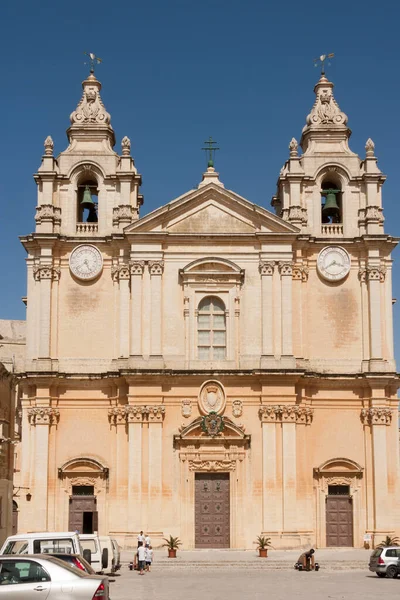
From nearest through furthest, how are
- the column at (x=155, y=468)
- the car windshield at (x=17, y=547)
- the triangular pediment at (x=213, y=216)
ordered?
the car windshield at (x=17, y=547) < the column at (x=155, y=468) < the triangular pediment at (x=213, y=216)

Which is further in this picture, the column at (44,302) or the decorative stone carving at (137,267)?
the decorative stone carving at (137,267)

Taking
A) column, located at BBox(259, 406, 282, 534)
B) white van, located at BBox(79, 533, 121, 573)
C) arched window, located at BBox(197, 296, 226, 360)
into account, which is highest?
arched window, located at BBox(197, 296, 226, 360)

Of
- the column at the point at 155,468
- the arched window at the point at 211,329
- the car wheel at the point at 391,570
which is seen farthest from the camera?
the arched window at the point at 211,329

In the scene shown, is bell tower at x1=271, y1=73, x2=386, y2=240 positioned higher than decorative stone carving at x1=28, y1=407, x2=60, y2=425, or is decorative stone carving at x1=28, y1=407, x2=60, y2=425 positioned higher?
bell tower at x1=271, y1=73, x2=386, y2=240

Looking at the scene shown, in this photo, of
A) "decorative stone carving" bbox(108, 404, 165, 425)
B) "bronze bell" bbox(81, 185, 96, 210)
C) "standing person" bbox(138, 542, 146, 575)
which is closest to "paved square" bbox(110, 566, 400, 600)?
"standing person" bbox(138, 542, 146, 575)

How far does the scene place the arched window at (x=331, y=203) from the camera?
1668 inches

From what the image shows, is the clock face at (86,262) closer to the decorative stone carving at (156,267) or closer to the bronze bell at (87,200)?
the bronze bell at (87,200)

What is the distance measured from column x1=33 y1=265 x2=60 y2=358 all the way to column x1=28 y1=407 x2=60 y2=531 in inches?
96.7

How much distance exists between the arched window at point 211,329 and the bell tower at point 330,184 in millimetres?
5234

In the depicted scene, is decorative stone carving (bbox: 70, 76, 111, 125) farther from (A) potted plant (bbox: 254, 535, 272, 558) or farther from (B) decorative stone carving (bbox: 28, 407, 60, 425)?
(A) potted plant (bbox: 254, 535, 272, 558)

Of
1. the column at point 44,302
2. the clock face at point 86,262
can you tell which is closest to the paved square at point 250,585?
the column at point 44,302

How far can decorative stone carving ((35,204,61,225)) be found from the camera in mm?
41134

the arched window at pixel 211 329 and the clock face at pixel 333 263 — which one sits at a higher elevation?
the clock face at pixel 333 263

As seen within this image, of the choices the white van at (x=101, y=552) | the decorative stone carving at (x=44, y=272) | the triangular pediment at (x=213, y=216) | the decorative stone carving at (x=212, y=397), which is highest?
the triangular pediment at (x=213, y=216)
